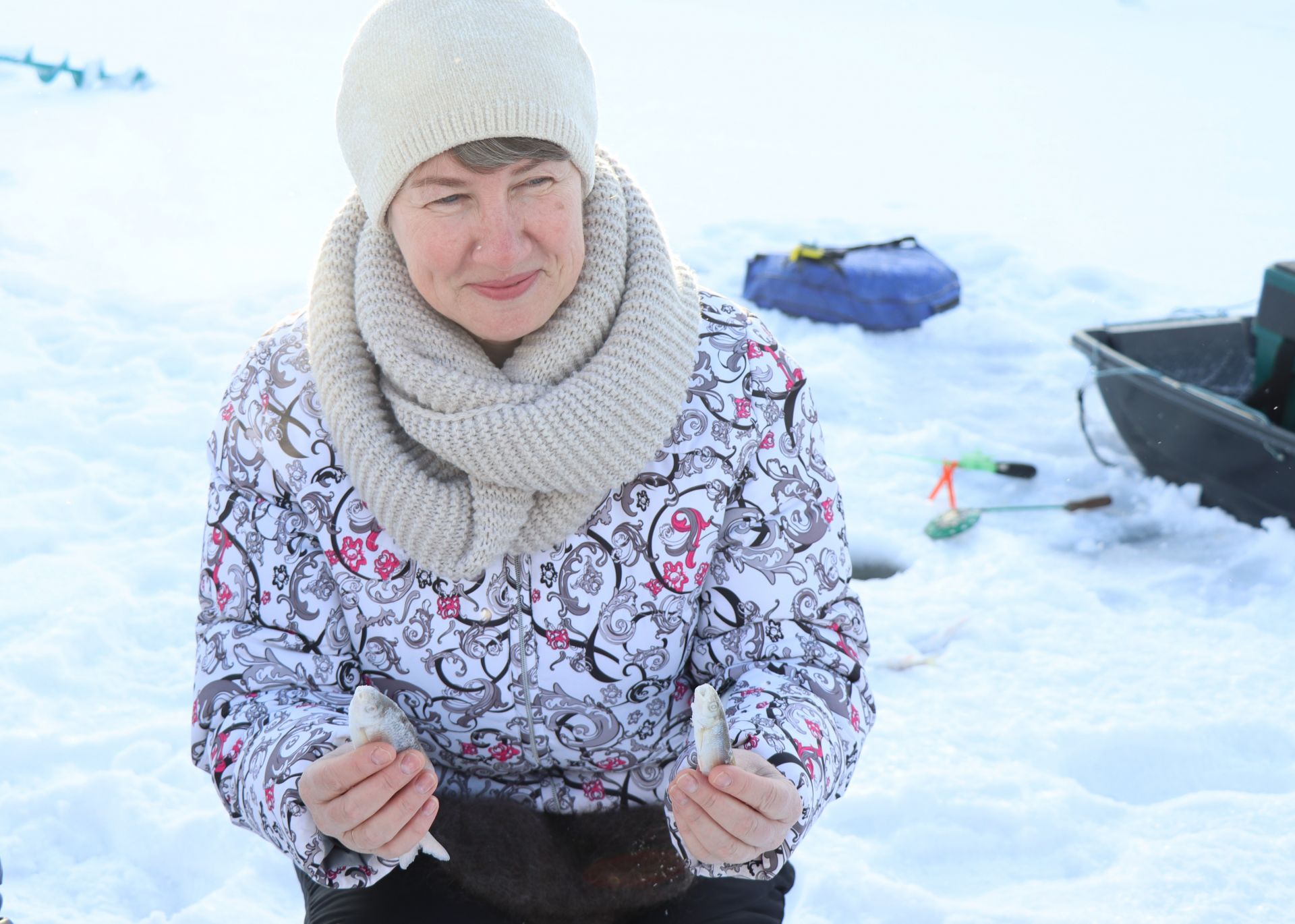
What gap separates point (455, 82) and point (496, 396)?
1.38ft

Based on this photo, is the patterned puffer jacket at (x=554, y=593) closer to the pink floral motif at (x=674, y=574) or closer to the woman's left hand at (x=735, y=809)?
the pink floral motif at (x=674, y=574)

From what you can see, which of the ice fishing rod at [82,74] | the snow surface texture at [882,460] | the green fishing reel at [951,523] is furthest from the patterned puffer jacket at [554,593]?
the ice fishing rod at [82,74]

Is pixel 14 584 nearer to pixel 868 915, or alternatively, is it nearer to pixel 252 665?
pixel 252 665

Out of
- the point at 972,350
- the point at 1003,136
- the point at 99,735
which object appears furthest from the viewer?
the point at 1003,136

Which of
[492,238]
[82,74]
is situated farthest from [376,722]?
[82,74]

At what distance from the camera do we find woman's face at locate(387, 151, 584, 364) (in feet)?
5.38

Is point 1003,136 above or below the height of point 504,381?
below

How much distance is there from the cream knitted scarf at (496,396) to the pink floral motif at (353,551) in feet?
0.19

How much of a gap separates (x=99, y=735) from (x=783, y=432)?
1904mm

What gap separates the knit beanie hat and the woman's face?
0.04 meters

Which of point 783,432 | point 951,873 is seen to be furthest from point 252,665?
point 951,873

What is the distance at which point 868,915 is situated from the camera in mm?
→ 2361

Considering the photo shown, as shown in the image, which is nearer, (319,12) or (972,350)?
(972,350)

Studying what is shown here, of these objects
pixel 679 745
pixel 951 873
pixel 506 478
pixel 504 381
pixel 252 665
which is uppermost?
pixel 504 381
